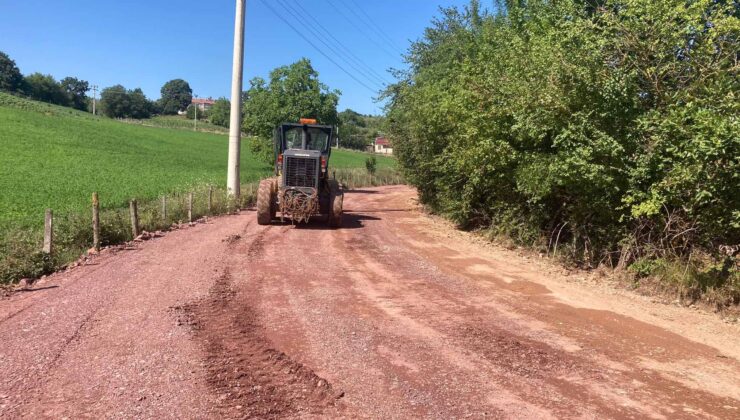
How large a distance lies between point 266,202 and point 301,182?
1172 mm

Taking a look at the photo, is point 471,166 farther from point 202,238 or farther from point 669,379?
point 669,379

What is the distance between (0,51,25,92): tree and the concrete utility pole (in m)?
131

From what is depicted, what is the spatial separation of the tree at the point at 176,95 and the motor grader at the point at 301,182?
177 m

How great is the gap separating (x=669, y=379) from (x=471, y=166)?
894 centimetres

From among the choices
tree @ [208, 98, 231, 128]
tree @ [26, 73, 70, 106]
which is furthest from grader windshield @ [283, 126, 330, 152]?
tree @ [26, 73, 70, 106]

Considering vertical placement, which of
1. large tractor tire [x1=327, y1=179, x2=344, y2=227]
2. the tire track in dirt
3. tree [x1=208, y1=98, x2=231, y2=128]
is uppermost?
tree [x1=208, y1=98, x2=231, y2=128]

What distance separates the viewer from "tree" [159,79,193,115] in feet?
590

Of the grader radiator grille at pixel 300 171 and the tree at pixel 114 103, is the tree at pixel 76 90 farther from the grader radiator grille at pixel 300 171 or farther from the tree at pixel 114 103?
the grader radiator grille at pixel 300 171

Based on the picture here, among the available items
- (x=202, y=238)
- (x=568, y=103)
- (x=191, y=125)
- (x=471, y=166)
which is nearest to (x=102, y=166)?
(x=202, y=238)

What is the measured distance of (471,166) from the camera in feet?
44.2

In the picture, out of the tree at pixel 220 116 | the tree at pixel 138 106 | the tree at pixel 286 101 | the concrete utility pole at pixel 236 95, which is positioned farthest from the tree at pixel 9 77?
the concrete utility pole at pixel 236 95

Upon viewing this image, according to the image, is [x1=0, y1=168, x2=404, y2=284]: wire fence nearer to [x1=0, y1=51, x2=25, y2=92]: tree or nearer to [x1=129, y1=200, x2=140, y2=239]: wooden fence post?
[x1=129, y1=200, x2=140, y2=239]: wooden fence post

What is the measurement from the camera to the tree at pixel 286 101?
90.2 feet

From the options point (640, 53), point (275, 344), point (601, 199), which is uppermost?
point (640, 53)
